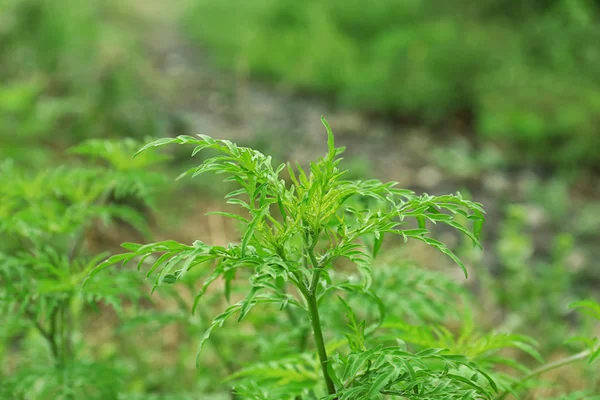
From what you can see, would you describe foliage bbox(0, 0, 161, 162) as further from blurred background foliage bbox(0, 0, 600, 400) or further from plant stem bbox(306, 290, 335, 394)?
plant stem bbox(306, 290, 335, 394)

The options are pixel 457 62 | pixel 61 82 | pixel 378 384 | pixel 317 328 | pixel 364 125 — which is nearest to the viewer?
pixel 378 384

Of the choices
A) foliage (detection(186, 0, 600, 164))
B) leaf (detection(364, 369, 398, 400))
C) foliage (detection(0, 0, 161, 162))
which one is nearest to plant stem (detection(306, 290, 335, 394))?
leaf (detection(364, 369, 398, 400))

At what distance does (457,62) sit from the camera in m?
5.23

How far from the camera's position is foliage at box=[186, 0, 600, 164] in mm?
4602

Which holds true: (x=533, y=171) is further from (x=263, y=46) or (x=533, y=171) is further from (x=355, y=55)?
(x=263, y=46)

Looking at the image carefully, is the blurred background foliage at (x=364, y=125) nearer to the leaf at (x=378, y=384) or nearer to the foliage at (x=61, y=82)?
the foliage at (x=61, y=82)

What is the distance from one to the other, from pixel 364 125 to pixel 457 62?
3.38 feet

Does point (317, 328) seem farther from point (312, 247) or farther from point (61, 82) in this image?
point (61, 82)

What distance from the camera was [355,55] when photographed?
19.6 feet

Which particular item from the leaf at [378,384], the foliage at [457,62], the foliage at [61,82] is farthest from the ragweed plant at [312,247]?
the foliage at [457,62]

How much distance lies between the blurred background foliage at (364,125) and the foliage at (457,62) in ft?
0.06

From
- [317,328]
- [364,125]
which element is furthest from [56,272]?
[364,125]

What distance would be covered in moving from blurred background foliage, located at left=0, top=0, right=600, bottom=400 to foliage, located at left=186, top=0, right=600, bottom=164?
2 centimetres

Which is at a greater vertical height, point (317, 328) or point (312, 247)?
point (312, 247)
